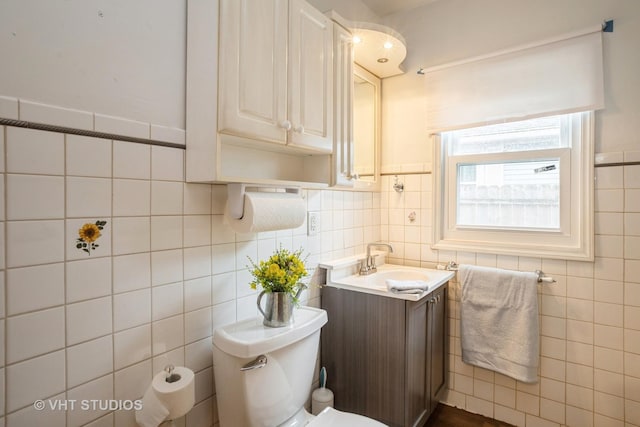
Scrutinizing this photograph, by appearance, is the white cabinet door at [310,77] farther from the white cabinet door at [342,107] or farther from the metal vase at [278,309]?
the metal vase at [278,309]

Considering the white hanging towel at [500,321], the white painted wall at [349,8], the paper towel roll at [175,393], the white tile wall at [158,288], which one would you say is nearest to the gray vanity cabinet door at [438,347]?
the white hanging towel at [500,321]

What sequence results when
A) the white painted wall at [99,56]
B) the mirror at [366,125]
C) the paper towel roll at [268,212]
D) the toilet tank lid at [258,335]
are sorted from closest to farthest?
the white painted wall at [99,56]
the toilet tank lid at [258,335]
the paper towel roll at [268,212]
the mirror at [366,125]

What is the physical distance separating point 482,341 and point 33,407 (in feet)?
6.70

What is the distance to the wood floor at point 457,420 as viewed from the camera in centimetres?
195

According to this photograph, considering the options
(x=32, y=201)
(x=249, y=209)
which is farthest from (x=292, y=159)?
(x=32, y=201)

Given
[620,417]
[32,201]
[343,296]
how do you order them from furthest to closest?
[343,296], [620,417], [32,201]

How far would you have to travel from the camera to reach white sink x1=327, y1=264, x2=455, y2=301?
168 cm

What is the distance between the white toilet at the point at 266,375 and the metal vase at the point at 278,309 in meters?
0.03

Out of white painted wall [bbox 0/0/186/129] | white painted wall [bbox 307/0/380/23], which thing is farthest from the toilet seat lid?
white painted wall [bbox 307/0/380/23]

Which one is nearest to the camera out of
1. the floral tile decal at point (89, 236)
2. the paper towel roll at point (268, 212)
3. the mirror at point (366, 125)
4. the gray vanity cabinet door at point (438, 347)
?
the floral tile decal at point (89, 236)

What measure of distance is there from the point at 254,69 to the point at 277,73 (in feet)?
0.38

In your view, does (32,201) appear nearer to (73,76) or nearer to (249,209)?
(73,76)

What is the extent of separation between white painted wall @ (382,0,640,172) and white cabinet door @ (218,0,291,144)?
4.00ft

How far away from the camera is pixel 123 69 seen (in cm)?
104
